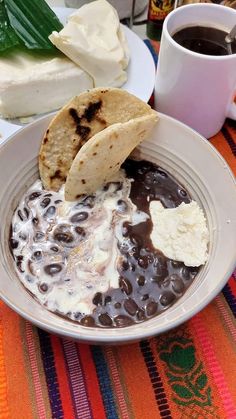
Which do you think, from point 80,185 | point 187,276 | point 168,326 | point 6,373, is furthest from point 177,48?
point 6,373

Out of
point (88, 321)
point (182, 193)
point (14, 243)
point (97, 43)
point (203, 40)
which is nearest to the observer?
point (88, 321)

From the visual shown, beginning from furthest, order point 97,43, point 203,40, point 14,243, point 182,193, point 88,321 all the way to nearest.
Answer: point 97,43 → point 203,40 → point 182,193 → point 14,243 → point 88,321

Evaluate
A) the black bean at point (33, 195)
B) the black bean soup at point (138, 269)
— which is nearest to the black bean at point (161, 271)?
the black bean soup at point (138, 269)

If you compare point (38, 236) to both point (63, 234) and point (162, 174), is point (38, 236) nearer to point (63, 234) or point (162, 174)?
point (63, 234)

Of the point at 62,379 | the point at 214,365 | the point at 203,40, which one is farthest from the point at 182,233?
the point at 203,40

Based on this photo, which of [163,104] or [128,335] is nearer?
[128,335]

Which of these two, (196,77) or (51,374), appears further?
(196,77)

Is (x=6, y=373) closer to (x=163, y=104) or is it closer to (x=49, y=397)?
(x=49, y=397)
